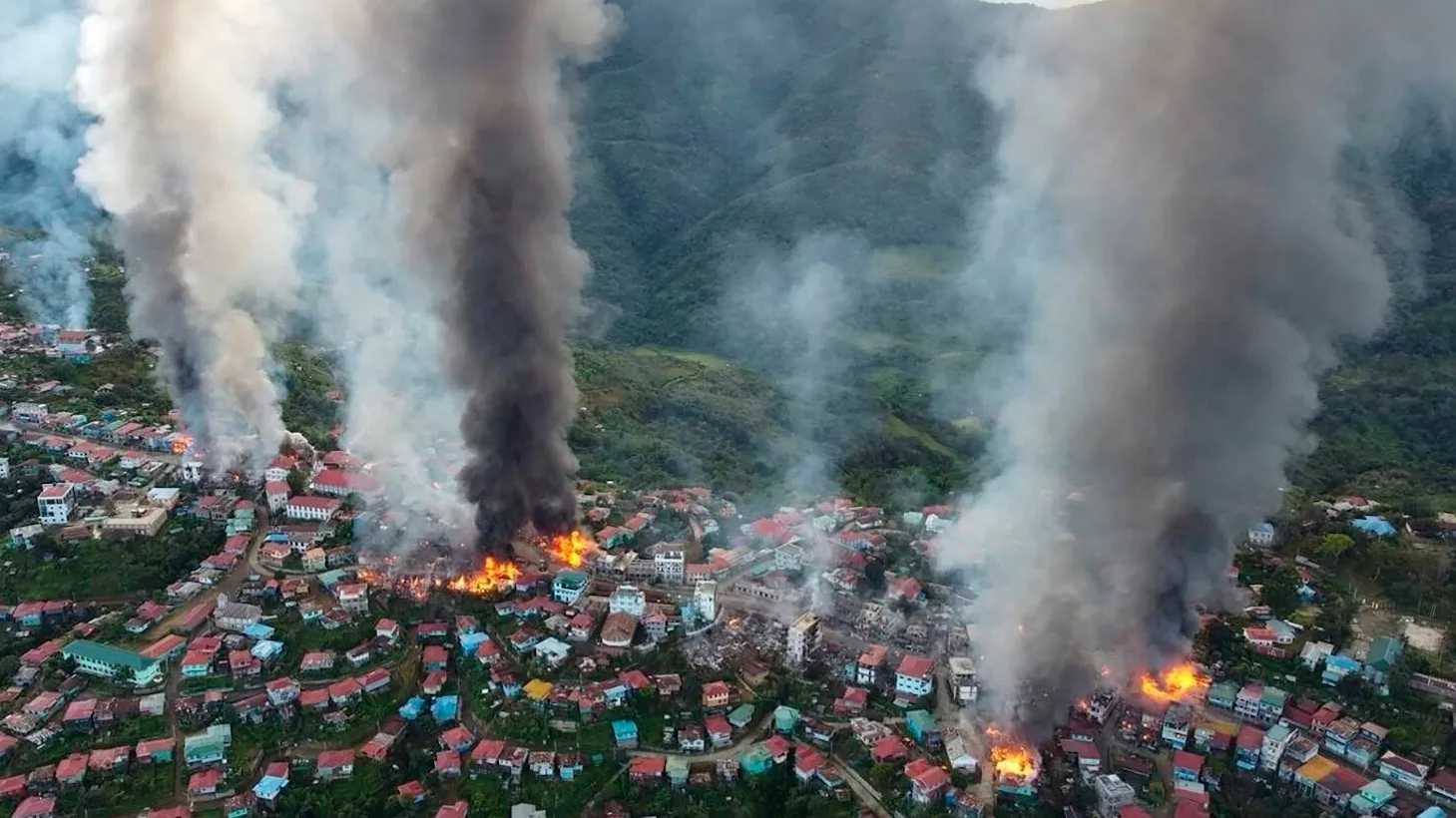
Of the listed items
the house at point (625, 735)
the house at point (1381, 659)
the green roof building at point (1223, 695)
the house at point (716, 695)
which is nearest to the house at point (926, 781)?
the house at point (716, 695)

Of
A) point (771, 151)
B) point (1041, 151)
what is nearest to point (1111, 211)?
point (1041, 151)

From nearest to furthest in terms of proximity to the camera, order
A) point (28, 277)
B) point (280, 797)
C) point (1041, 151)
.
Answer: point (280, 797) → point (1041, 151) → point (28, 277)

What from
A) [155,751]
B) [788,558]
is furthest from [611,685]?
[155,751]

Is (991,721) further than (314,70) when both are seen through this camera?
No

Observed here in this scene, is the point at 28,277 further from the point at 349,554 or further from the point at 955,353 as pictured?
the point at 955,353

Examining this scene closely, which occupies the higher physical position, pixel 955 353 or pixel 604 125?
pixel 604 125

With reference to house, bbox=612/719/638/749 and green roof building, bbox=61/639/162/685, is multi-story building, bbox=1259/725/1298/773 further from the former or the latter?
green roof building, bbox=61/639/162/685
